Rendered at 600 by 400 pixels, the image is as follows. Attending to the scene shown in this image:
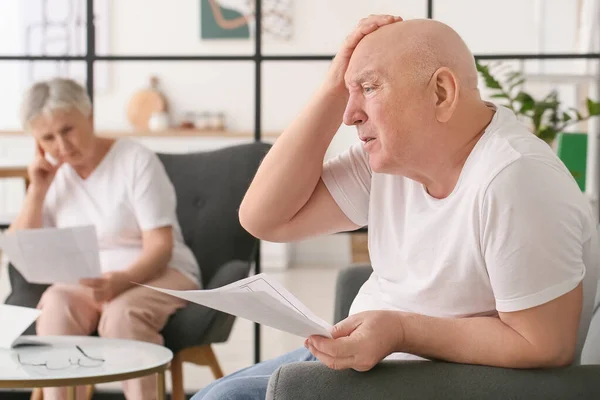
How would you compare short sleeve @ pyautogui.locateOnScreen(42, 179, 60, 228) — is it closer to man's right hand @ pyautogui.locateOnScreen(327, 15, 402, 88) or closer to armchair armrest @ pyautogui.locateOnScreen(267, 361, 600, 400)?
man's right hand @ pyautogui.locateOnScreen(327, 15, 402, 88)

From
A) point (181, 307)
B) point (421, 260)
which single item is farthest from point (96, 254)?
point (421, 260)

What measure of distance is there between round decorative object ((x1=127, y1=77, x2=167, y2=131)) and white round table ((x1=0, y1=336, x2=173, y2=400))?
154 inches

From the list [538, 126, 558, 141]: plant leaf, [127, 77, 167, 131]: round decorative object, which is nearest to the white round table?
[538, 126, 558, 141]: plant leaf

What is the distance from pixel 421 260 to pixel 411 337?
0.62 ft

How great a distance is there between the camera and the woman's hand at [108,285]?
8.47 ft

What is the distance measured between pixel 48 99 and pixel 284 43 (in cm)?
129

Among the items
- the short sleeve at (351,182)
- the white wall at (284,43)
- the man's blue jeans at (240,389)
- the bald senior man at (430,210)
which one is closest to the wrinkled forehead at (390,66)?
the bald senior man at (430,210)

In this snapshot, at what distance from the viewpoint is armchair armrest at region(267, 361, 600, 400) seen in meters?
1.17

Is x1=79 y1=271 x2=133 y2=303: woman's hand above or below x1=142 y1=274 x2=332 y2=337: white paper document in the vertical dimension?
below

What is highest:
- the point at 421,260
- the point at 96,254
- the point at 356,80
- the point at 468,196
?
the point at 356,80

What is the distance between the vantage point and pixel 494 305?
4.48 feet

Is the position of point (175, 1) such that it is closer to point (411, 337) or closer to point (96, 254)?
point (96, 254)

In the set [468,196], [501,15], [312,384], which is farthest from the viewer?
[501,15]

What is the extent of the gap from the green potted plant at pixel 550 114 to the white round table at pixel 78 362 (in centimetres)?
149
